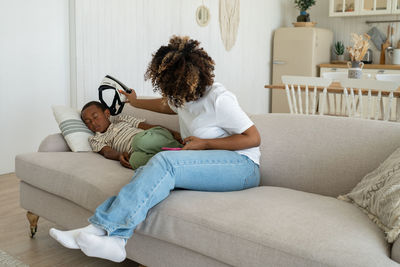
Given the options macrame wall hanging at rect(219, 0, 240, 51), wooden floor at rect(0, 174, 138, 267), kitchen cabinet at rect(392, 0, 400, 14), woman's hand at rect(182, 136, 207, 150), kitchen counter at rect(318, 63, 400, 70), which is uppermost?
kitchen cabinet at rect(392, 0, 400, 14)

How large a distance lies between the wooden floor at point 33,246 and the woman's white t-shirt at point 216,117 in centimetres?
74

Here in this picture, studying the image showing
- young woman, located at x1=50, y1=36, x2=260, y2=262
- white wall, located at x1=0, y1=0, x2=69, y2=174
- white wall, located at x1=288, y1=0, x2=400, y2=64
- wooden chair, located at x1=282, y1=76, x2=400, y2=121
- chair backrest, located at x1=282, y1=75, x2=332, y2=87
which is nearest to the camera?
young woman, located at x1=50, y1=36, x2=260, y2=262

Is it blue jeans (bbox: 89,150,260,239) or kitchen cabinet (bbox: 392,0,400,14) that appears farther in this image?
kitchen cabinet (bbox: 392,0,400,14)

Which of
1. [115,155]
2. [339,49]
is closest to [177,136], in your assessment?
[115,155]

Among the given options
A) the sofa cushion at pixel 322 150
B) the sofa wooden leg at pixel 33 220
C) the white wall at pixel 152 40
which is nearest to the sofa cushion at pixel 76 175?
the sofa wooden leg at pixel 33 220

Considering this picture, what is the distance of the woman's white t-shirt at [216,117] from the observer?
1968 mm

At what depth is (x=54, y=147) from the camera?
8.57 ft

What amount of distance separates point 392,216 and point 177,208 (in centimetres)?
74

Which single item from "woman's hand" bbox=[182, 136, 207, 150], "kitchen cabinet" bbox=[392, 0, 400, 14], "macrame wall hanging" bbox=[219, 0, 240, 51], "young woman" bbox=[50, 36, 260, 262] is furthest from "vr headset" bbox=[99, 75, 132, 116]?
"kitchen cabinet" bbox=[392, 0, 400, 14]

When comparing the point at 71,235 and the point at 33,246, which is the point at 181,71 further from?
the point at 33,246

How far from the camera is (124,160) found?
93.0 inches

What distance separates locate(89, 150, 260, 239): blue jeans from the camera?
164 centimetres

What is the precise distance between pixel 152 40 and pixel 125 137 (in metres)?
2.33

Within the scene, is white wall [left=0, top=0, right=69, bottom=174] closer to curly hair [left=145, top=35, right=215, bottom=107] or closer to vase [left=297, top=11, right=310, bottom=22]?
curly hair [left=145, top=35, right=215, bottom=107]
